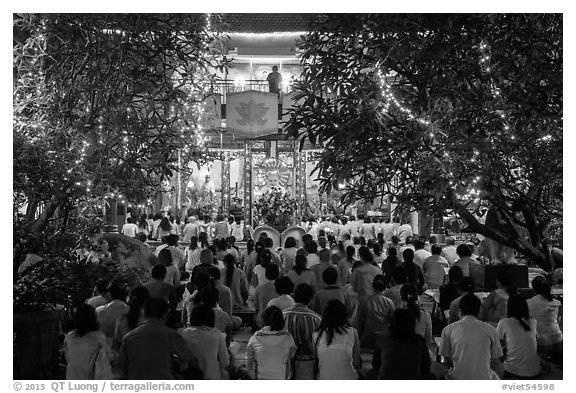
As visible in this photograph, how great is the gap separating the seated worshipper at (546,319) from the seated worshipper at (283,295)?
Answer: 7.42ft

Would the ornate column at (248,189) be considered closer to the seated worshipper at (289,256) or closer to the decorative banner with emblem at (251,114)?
the decorative banner with emblem at (251,114)

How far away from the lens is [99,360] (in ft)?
14.0

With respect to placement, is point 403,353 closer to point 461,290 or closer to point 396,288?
point 461,290

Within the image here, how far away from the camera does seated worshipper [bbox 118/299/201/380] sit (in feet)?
13.0

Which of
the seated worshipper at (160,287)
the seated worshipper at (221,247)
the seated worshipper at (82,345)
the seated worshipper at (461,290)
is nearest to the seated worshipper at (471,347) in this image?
the seated worshipper at (461,290)

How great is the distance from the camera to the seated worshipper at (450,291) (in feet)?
21.3

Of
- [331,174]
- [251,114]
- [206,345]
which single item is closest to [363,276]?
[331,174]

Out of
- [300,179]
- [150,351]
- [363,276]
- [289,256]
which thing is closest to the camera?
[150,351]

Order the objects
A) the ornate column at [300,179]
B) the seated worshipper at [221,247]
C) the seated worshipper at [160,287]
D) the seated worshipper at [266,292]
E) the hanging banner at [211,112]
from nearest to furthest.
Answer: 1. the seated worshipper at [160,287]
2. the seated worshipper at [266,292]
3. the seated worshipper at [221,247]
4. the hanging banner at [211,112]
5. the ornate column at [300,179]

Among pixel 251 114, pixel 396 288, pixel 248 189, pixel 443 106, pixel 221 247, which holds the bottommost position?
pixel 396 288

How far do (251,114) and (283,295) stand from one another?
887 centimetres

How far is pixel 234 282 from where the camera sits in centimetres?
755

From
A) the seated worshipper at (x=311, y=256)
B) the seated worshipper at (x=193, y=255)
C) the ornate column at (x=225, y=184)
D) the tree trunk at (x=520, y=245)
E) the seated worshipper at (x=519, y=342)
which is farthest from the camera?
the ornate column at (x=225, y=184)
